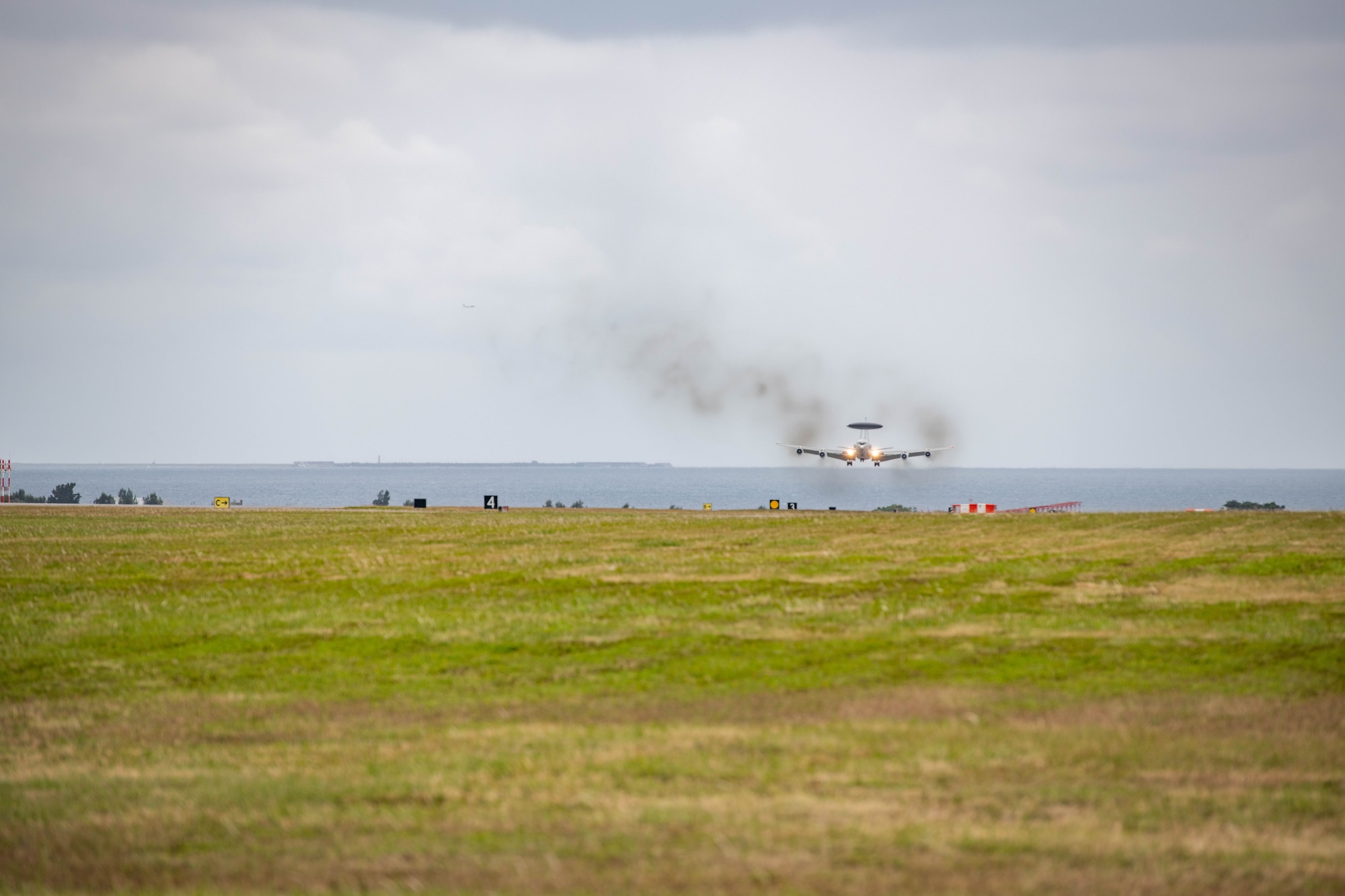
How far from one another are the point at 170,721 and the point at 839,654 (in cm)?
1110

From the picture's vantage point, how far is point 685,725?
55.0 feet

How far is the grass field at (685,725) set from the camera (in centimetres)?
1102

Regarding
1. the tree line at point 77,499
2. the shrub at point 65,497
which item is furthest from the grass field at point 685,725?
the shrub at point 65,497

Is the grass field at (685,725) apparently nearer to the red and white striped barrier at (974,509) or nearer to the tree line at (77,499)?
the red and white striped barrier at (974,509)

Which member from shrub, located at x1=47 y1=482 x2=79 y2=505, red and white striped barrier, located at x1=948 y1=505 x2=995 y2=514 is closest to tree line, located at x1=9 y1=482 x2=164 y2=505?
shrub, located at x1=47 y1=482 x2=79 y2=505

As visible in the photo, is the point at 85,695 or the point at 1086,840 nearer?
the point at 1086,840

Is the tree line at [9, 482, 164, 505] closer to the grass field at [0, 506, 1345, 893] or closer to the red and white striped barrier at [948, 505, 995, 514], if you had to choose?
the red and white striped barrier at [948, 505, 995, 514]

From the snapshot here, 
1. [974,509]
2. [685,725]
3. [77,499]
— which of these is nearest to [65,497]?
[77,499]

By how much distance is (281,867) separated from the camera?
36.2 ft

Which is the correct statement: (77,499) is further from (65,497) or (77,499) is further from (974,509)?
(974,509)

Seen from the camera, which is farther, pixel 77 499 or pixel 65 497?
pixel 65 497

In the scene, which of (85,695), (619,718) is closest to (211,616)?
(85,695)

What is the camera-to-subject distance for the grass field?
11.0m

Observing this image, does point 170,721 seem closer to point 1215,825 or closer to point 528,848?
point 528,848
